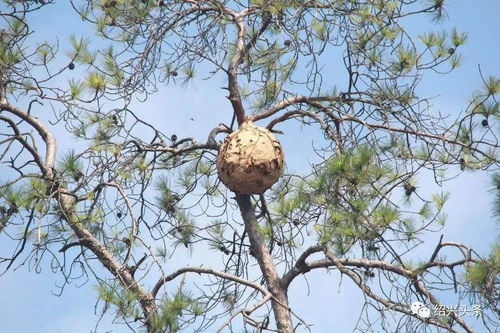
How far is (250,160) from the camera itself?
5.52 m

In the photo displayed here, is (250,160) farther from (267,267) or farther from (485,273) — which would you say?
(485,273)

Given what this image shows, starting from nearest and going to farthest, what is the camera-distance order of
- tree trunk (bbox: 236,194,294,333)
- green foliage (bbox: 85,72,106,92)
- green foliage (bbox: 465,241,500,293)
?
green foliage (bbox: 465,241,500,293)
tree trunk (bbox: 236,194,294,333)
green foliage (bbox: 85,72,106,92)

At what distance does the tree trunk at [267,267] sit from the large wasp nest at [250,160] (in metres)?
0.23

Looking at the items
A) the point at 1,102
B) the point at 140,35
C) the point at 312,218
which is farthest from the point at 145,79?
the point at 312,218

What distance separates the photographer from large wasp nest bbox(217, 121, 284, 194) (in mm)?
5527

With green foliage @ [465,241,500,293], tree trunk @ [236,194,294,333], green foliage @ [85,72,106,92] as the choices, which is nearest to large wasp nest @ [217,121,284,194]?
tree trunk @ [236,194,294,333]

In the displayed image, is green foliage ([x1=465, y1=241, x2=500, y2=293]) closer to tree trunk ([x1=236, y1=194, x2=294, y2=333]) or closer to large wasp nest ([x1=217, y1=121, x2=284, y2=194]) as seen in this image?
tree trunk ([x1=236, y1=194, x2=294, y2=333])

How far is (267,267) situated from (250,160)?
0.63 meters

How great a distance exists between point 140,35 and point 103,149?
2.28ft

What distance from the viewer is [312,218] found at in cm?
574

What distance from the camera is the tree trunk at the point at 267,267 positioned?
5.51 m

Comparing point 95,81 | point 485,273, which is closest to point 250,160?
point 95,81

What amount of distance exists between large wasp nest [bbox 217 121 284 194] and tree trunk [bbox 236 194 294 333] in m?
0.23

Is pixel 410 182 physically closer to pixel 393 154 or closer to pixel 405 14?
pixel 393 154
